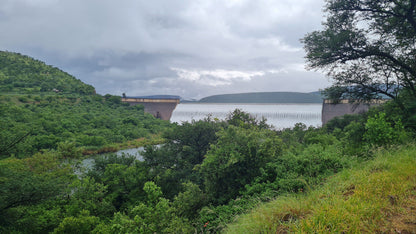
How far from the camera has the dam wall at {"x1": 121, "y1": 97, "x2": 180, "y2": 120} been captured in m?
60.8

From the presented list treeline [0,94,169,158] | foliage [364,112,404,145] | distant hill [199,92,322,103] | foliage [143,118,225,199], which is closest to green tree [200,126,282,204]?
foliage [364,112,404,145]

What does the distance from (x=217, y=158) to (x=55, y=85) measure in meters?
80.0

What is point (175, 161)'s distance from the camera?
52.1 feet

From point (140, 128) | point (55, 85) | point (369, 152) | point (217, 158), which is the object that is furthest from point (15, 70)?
point (369, 152)

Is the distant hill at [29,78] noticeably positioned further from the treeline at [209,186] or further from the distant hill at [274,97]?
the treeline at [209,186]

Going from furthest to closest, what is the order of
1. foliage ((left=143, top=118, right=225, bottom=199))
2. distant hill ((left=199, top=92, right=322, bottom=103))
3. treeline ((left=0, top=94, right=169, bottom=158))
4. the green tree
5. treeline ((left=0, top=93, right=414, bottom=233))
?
distant hill ((left=199, top=92, right=322, bottom=103))
treeline ((left=0, top=94, right=169, bottom=158))
foliage ((left=143, top=118, right=225, bottom=199))
the green tree
treeline ((left=0, top=93, right=414, bottom=233))

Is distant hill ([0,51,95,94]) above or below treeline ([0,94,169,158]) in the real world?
above

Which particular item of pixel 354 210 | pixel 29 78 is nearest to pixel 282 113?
pixel 354 210

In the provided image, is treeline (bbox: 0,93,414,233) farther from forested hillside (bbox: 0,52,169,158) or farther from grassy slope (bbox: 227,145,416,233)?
forested hillside (bbox: 0,52,169,158)

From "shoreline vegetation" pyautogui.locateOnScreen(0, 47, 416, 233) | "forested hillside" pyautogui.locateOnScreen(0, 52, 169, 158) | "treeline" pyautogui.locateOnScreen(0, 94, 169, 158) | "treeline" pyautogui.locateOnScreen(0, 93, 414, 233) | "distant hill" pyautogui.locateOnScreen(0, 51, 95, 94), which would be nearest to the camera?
"shoreline vegetation" pyautogui.locateOnScreen(0, 47, 416, 233)

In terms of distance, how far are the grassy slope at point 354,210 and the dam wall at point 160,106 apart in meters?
55.7

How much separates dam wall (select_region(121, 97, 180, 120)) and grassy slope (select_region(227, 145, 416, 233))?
55.7 m

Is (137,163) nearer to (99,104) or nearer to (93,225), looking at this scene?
(93,225)

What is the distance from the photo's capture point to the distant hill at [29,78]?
211 feet
